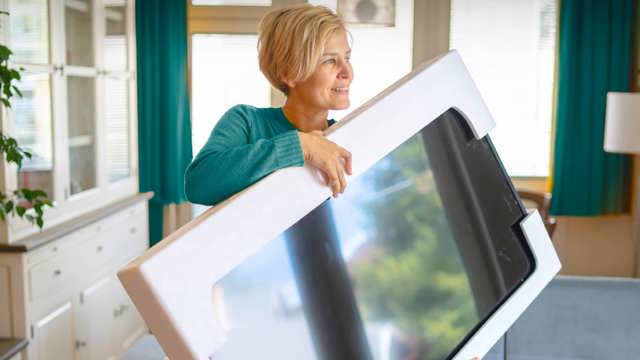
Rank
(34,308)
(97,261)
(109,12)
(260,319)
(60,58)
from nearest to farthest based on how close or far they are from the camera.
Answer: (260,319) → (34,308) → (60,58) → (97,261) → (109,12)

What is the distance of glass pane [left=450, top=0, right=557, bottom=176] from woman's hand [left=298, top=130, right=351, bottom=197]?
3924 millimetres

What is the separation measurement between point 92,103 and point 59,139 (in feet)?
1.47

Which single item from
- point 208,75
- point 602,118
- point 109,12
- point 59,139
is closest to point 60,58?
point 59,139

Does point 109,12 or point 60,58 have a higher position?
point 109,12

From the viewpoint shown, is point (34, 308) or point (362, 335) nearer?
point (362, 335)

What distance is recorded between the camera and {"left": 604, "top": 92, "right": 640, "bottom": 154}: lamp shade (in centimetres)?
356

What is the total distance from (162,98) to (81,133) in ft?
3.68

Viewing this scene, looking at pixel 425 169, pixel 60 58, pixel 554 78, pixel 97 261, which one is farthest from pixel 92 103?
pixel 425 169

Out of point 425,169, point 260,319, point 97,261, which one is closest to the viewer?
point 260,319

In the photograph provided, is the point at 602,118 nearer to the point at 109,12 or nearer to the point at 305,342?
the point at 109,12

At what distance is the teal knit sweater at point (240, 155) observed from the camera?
0.63 metres

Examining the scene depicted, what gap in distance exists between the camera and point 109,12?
145 inches

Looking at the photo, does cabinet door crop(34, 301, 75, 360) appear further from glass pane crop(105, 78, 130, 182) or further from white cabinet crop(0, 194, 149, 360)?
glass pane crop(105, 78, 130, 182)

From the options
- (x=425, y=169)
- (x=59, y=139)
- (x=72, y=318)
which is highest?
(x=425, y=169)
